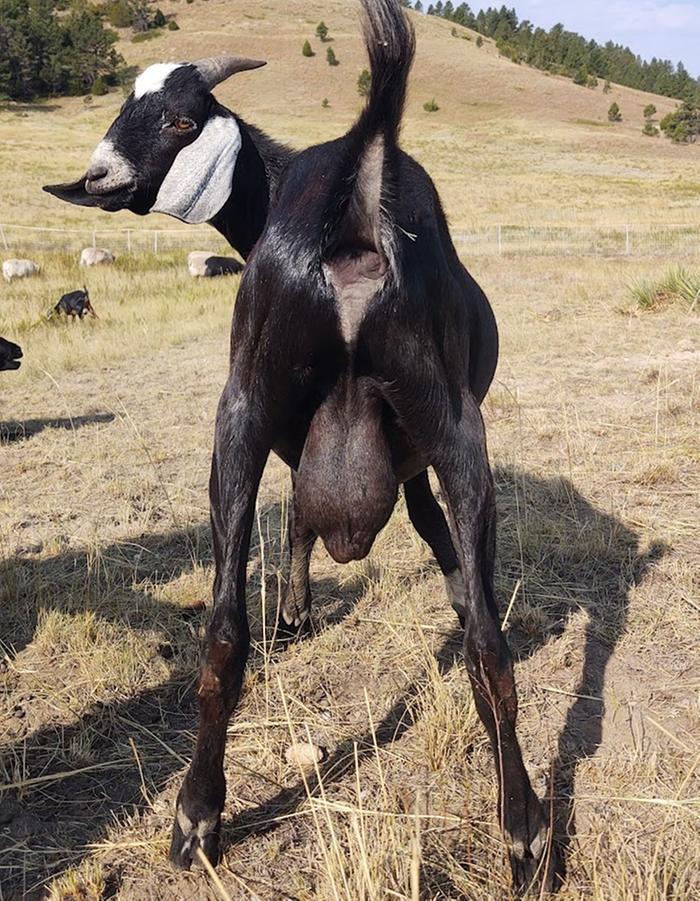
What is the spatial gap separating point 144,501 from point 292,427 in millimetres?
3613

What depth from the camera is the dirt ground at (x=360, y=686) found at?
7.77 ft

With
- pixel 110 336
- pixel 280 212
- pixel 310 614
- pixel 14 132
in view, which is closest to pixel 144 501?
pixel 310 614

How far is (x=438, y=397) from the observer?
2.31m

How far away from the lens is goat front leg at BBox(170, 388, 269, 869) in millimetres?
2387

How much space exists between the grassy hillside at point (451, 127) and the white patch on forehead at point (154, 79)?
49.6ft

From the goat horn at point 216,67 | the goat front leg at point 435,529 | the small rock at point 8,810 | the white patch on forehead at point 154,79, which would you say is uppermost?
the goat horn at point 216,67

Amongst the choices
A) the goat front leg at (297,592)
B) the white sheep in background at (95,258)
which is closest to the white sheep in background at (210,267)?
the white sheep in background at (95,258)

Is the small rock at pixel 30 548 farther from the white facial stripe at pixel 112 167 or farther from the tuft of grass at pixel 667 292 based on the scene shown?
the tuft of grass at pixel 667 292

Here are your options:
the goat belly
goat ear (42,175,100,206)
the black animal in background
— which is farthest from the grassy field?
the black animal in background

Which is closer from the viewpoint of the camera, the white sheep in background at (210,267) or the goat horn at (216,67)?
the goat horn at (216,67)

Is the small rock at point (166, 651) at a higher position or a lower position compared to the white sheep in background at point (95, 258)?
higher

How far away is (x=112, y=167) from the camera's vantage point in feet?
9.02

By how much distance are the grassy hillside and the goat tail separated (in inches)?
630

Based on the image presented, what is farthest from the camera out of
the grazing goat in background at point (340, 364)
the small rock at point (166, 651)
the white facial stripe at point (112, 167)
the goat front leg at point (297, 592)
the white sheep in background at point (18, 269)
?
the white sheep in background at point (18, 269)
